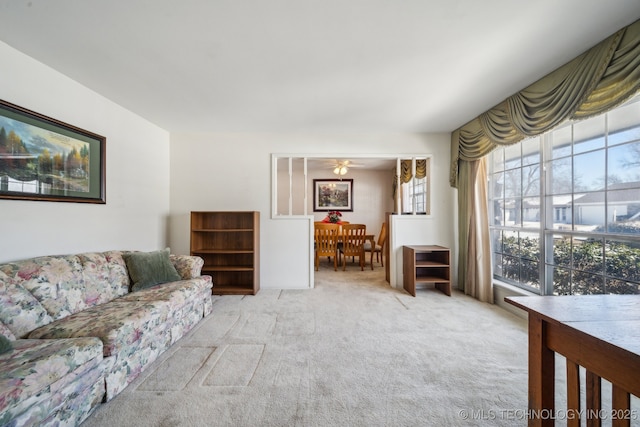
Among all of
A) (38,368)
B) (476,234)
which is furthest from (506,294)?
(38,368)

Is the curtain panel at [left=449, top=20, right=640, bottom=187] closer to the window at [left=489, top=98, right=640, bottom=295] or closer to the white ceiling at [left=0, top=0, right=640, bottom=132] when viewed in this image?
the white ceiling at [left=0, top=0, right=640, bottom=132]

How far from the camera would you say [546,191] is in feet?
8.35

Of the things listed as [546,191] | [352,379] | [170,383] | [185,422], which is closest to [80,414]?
[170,383]

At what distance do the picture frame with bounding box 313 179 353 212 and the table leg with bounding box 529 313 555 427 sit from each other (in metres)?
5.73

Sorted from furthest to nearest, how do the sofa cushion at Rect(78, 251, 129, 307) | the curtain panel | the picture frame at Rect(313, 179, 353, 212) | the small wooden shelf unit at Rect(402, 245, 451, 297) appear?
the picture frame at Rect(313, 179, 353, 212), the small wooden shelf unit at Rect(402, 245, 451, 297), the sofa cushion at Rect(78, 251, 129, 307), the curtain panel

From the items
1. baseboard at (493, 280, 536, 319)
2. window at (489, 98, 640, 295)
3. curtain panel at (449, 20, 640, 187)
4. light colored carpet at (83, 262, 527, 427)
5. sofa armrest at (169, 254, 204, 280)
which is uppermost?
curtain panel at (449, 20, 640, 187)

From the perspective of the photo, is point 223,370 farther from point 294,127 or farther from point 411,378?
point 294,127

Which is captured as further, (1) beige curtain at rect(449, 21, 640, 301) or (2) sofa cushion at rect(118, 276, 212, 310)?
(2) sofa cushion at rect(118, 276, 212, 310)

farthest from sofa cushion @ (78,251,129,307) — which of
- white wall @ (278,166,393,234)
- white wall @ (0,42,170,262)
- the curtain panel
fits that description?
A: white wall @ (278,166,393,234)

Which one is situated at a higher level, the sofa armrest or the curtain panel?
the curtain panel

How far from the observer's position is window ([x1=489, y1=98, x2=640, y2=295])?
6.23 feet

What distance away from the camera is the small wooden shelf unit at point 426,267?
3.43 meters

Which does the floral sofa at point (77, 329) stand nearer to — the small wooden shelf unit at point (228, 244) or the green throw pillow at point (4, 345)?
the green throw pillow at point (4, 345)

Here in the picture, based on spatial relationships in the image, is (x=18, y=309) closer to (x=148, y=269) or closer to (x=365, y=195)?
(x=148, y=269)
